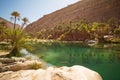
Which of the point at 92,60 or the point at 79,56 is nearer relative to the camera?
the point at 92,60

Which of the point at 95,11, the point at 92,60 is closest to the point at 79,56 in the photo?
the point at 92,60

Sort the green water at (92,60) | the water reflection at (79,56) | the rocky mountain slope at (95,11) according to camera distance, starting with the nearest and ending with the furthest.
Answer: the green water at (92,60) < the water reflection at (79,56) < the rocky mountain slope at (95,11)

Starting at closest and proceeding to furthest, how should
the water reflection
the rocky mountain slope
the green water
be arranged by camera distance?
the green water, the water reflection, the rocky mountain slope

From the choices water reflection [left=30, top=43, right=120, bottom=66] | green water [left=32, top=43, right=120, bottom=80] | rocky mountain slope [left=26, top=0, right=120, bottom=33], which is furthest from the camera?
rocky mountain slope [left=26, top=0, right=120, bottom=33]

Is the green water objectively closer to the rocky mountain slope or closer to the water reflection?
the water reflection

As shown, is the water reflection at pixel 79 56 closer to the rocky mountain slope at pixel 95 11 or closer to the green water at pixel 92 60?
the green water at pixel 92 60

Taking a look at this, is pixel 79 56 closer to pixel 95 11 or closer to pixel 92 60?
pixel 92 60

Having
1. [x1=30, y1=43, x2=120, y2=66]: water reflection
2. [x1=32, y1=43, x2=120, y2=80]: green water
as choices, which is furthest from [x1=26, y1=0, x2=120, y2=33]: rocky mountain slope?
[x1=32, y1=43, x2=120, y2=80]: green water

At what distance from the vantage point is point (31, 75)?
996cm

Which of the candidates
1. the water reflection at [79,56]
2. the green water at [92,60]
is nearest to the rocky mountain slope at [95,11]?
the water reflection at [79,56]

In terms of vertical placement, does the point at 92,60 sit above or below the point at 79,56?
below

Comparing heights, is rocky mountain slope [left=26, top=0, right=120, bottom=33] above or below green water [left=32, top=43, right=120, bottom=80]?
above

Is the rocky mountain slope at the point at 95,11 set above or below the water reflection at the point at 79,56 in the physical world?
above

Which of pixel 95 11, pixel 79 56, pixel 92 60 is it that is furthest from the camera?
pixel 95 11
